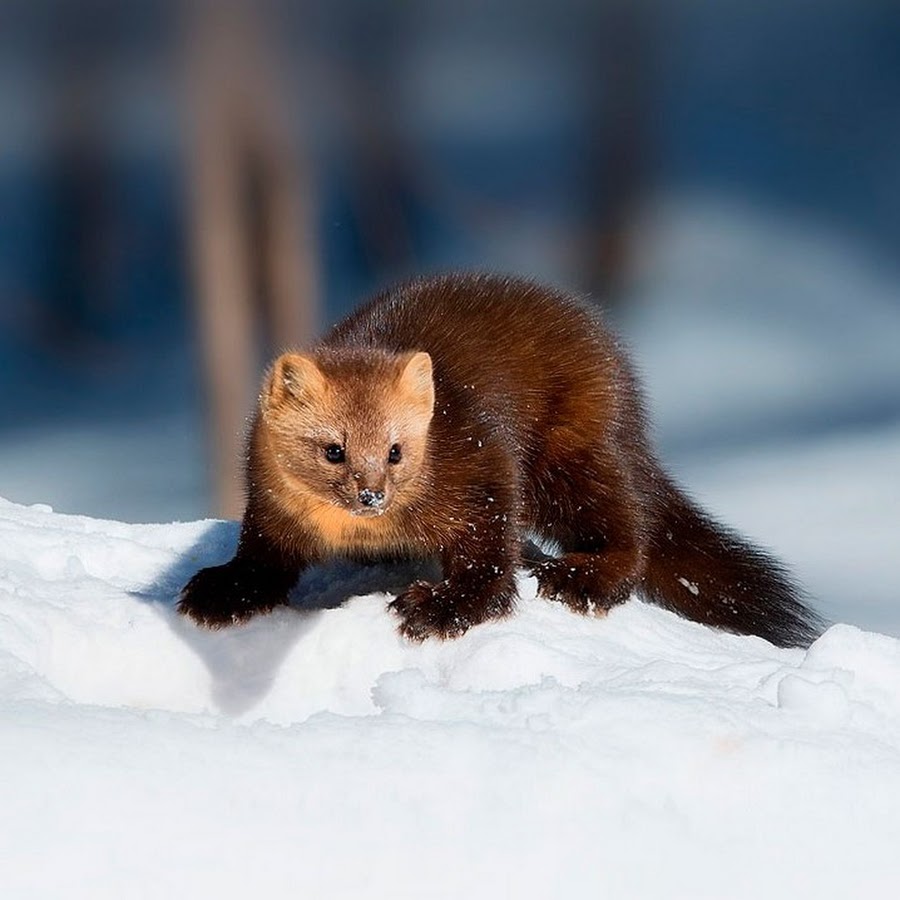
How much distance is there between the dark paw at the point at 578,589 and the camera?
11.8 ft

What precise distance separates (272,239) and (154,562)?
3.15 meters

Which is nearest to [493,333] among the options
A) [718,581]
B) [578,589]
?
[578,589]

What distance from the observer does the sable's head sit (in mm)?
3328

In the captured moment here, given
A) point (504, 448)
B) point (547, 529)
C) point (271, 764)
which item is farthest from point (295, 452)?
point (271, 764)

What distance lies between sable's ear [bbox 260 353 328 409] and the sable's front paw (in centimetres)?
38

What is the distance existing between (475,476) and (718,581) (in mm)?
902

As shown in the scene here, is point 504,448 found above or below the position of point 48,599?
above

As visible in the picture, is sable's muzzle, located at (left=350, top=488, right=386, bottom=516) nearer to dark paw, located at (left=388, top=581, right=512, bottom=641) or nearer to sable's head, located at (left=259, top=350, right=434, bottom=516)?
sable's head, located at (left=259, top=350, right=434, bottom=516)

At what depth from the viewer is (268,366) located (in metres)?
3.59

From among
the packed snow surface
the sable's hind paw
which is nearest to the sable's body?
the sable's hind paw

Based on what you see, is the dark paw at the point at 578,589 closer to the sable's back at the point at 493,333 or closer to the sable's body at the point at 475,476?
the sable's body at the point at 475,476

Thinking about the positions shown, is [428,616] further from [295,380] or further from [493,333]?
[493,333]

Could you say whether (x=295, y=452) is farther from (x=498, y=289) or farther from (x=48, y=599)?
(x=498, y=289)

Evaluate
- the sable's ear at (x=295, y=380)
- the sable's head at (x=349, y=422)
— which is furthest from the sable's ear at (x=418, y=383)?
the sable's ear at (x=295, y=380)
